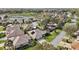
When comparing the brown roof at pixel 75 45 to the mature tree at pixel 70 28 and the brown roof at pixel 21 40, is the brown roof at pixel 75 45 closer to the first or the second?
the mature tree at pixel 70 28

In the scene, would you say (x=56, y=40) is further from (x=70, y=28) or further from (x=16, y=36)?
(x=16, y=36)

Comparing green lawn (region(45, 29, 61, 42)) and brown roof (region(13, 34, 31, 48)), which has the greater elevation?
green lawn (region(45, 29, 61, 42))

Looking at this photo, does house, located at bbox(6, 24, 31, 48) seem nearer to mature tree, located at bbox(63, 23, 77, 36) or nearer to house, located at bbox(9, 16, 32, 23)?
house, located at bbox(9, 16, 32, 23)

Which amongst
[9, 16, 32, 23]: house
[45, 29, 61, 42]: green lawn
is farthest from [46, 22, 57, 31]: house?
[9, 16, 32, 23]: house

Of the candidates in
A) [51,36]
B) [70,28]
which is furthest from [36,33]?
[70,28]

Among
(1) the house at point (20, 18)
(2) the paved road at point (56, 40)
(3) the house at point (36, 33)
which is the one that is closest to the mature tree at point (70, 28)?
(2) the paved road at point (56, 40)

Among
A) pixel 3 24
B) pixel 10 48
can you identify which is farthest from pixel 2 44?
pixel 3 24
